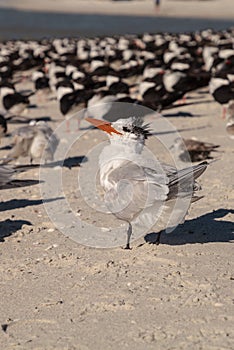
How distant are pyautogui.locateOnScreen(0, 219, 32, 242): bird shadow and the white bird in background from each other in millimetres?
1403

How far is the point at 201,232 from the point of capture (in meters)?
6.15

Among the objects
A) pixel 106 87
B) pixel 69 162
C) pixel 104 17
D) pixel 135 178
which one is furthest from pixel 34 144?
pixel 104 17

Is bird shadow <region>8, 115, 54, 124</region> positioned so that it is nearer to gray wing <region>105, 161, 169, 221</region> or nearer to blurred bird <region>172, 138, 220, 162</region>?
blurred bird <region>172, 138, 220, 162</region>

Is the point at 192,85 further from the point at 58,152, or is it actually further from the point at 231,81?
the point at 58,152

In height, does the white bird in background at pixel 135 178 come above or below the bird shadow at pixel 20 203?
above

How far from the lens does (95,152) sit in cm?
1013

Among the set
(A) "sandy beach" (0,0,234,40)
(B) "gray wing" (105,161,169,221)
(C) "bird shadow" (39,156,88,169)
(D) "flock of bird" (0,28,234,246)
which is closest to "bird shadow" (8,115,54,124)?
(D) "flock of bird" (0,28,234,246)

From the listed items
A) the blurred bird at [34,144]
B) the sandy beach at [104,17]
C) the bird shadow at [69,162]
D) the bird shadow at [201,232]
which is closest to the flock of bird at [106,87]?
the blurred bird at [34,144]

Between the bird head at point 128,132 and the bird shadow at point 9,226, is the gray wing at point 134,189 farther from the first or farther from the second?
the bird shadow at point 9,226

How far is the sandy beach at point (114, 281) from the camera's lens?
4.18 meters

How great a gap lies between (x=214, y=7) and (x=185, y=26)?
61.1ft

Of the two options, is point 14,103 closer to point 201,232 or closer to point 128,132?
point 201,232

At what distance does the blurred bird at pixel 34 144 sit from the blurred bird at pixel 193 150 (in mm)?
1820

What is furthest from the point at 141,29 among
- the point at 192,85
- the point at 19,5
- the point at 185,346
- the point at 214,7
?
the point at 185,346
